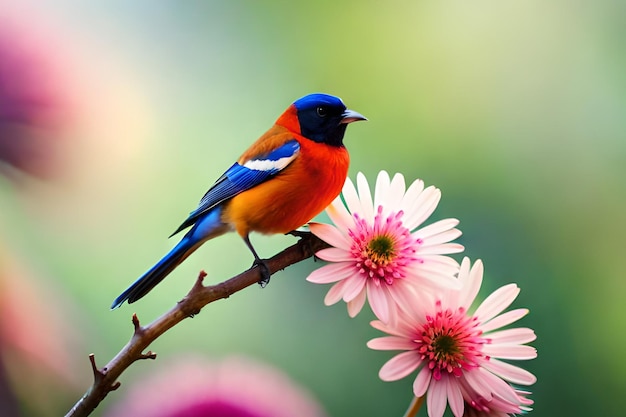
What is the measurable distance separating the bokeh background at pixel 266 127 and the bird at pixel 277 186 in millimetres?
252

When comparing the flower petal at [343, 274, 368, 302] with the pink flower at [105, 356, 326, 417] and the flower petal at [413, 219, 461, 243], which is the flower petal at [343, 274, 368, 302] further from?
the pink flower at [105, 356, 326, 417]

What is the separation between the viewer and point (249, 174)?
0.88m

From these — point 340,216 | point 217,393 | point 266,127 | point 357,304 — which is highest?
point 266,127

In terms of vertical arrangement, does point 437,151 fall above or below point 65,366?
above

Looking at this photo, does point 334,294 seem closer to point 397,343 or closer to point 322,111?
point 397,343

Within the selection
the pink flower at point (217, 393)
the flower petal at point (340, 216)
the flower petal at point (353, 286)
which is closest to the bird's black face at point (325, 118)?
the flower petal at point (340, 216)

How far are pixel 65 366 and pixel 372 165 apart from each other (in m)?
0.67

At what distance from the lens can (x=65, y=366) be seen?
1012mm

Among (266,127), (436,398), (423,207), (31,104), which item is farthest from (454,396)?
(31,104)

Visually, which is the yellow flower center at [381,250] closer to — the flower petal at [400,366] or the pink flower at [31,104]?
the flower petal at [400,366]

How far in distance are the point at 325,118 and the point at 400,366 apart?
0.37 metres

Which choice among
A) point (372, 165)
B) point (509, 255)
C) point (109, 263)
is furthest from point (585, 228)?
point (109, 263)

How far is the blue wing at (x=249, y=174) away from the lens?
0.85m

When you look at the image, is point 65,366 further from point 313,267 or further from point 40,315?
point 313,267
